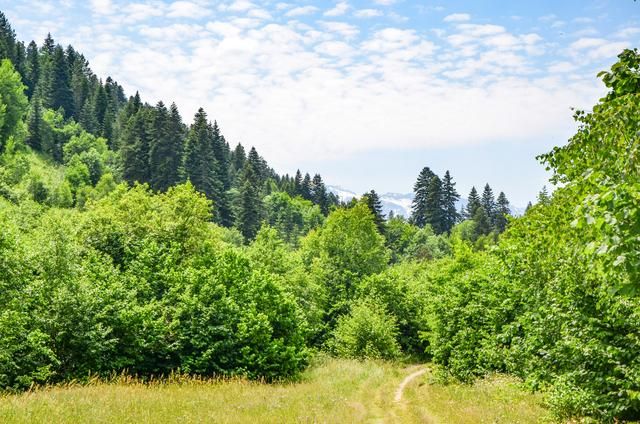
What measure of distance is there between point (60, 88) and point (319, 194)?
7942cm

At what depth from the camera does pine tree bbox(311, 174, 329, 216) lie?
454 ft

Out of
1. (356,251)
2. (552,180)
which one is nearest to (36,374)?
(552,180)

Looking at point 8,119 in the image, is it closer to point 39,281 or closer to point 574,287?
point 39,281

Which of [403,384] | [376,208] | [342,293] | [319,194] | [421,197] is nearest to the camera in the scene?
[403,384]

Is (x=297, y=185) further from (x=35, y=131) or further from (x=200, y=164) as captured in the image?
(x=35, y=131)

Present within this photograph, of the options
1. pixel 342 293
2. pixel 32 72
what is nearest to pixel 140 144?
pixel 342 293

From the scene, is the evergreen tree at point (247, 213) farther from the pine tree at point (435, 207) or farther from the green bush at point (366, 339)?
the green bush at point (366, 339)

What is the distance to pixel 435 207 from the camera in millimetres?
124250

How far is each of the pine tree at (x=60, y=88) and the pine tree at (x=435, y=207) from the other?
101m

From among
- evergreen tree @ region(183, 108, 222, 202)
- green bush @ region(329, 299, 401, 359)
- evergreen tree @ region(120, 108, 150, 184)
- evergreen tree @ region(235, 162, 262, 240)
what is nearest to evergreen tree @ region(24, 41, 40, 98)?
evergreen tree @ region(120, 108, 150, 184)

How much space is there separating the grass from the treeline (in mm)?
69136

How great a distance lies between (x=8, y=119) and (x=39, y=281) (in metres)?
97.0

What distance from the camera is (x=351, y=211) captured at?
57719 mm

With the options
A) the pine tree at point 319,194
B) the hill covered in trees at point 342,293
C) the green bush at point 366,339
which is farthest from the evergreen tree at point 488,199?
the green bush at point 366,339
